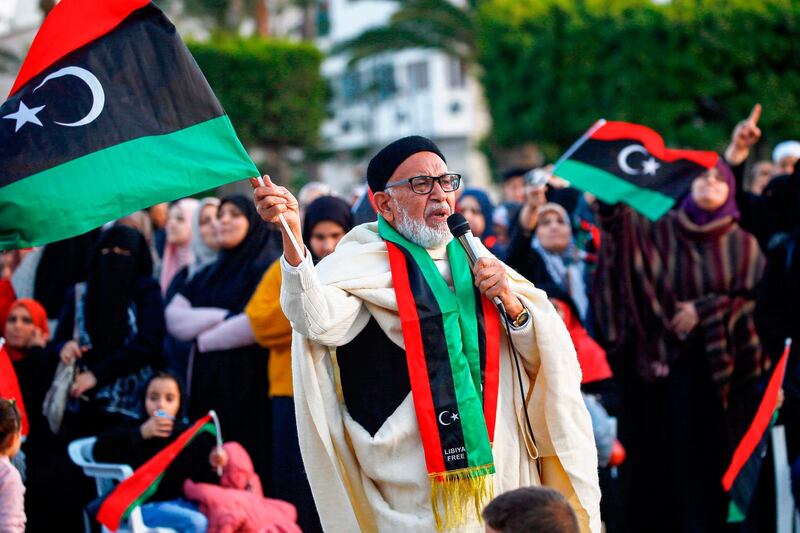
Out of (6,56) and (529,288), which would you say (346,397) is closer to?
(529,288)

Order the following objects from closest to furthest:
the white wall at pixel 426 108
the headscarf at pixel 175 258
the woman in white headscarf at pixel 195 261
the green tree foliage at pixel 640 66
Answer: the woman in white headscarf at pixel 195 261
the headscarf at pixel 175 258
the green tree foliage at pixel 640 66
the white wall at pixel 426 108

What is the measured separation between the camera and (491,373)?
4.46m

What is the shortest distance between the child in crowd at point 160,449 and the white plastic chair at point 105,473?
0.07 meters

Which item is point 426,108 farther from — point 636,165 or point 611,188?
point 611,188

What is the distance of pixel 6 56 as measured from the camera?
19578 mm

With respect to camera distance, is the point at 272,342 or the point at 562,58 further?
the point at 562,58

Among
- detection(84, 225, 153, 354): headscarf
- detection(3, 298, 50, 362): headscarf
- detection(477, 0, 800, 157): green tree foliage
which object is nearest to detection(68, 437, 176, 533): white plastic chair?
detection(84, 225, 153, 354): headscarf

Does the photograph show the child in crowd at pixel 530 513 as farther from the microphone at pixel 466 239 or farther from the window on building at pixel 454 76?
the window on building at pixel 454 76

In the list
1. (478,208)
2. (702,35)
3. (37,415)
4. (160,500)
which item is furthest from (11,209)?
(702,35)

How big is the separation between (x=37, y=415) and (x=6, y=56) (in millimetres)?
13157

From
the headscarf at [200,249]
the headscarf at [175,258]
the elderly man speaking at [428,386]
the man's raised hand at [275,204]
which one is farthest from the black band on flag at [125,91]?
the headscarf at [175,258]

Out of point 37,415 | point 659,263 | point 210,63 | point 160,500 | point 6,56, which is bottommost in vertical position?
point 160,500

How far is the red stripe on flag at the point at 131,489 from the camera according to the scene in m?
6.31

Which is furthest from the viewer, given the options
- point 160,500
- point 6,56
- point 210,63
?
point 210,63
